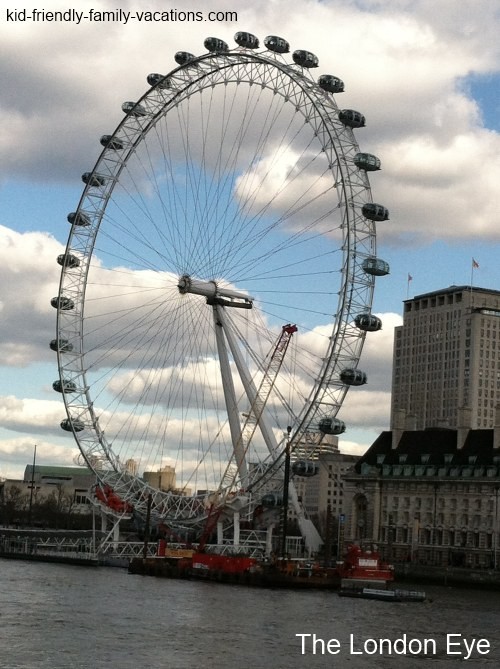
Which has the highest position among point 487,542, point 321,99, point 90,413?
point 321,99

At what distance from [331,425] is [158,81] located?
79.5 ft

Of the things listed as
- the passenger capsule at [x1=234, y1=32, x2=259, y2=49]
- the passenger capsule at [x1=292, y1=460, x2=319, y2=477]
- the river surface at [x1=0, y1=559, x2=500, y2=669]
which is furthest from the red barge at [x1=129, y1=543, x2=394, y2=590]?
the passenger capsule at [x1=234, y1=32, x2=259, y2=49]

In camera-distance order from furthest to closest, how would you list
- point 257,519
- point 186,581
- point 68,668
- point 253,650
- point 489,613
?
point 257,519, point 186,581, point 489,613, point 253,650, point 68,668

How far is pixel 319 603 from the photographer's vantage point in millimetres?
73750

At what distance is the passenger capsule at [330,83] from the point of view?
82.7m

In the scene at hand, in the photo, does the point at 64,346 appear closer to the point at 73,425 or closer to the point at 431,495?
the point at 73,425

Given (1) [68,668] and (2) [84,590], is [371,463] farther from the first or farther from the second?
(1) [68,668]

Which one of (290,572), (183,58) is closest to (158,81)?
(183,58)

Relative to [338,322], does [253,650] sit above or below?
below

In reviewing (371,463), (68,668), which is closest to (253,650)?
(68,668)

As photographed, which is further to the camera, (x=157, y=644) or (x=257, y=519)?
(x=257, y=519)

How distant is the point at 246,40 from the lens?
273ft

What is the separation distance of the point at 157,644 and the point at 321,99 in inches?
1569

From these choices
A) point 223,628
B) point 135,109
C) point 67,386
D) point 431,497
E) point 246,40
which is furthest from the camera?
point 431,497
